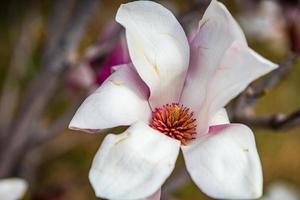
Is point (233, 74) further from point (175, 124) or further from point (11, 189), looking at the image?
point (11, 189)

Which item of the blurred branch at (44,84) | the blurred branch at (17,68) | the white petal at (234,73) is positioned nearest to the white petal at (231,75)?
the white petal at (234,73)

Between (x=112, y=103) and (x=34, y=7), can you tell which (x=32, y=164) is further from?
(x=112, y=103)

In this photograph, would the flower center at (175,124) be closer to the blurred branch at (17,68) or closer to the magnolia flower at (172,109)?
the magnolia flower at (172,109)

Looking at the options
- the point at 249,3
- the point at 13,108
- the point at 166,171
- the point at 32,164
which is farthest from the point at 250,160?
the point at 13,108

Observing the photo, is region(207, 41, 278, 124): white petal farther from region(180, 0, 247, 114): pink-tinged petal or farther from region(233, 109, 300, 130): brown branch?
region(233, 109, 300, 130): brown branch

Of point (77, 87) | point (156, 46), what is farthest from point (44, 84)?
point (156, 46)

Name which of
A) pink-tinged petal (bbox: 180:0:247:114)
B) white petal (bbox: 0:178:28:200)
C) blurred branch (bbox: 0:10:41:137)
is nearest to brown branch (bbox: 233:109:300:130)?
pink-tinged petal (bbox: 180:0:247:114)
